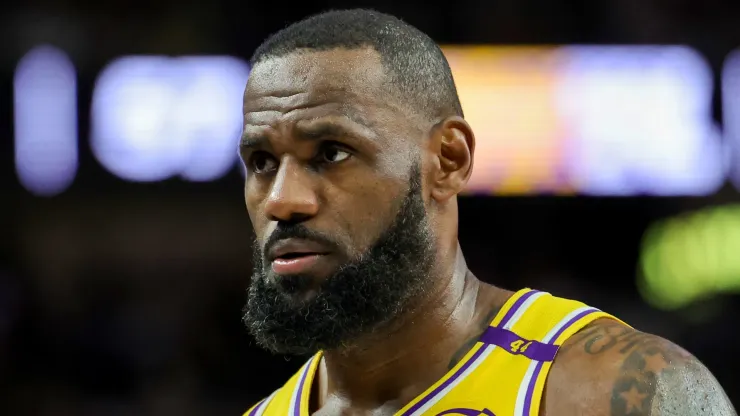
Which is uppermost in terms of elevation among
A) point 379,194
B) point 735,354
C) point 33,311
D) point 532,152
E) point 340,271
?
point 379,194

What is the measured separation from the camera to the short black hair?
268cm

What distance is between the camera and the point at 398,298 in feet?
8.69

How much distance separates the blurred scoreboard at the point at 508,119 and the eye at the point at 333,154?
16.8ft

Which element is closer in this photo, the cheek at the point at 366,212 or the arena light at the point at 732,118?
the cheek at the point at 366,212

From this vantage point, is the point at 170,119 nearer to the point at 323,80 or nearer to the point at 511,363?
the point at 323,80

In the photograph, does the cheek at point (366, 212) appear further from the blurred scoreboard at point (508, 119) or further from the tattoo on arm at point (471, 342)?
the blurred scoreboard at point (508, 119)

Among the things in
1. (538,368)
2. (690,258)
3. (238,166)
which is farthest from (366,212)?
(690,258)

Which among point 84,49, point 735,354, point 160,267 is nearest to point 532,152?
point 735,354

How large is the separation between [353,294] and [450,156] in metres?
0.50

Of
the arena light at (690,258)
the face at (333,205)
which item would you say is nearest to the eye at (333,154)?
the face at (333,205)

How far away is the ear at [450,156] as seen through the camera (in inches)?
108

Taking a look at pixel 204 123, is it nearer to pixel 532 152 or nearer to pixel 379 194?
pixel 532 152

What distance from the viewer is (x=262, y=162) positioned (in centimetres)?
272

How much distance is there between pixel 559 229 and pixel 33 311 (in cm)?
411
